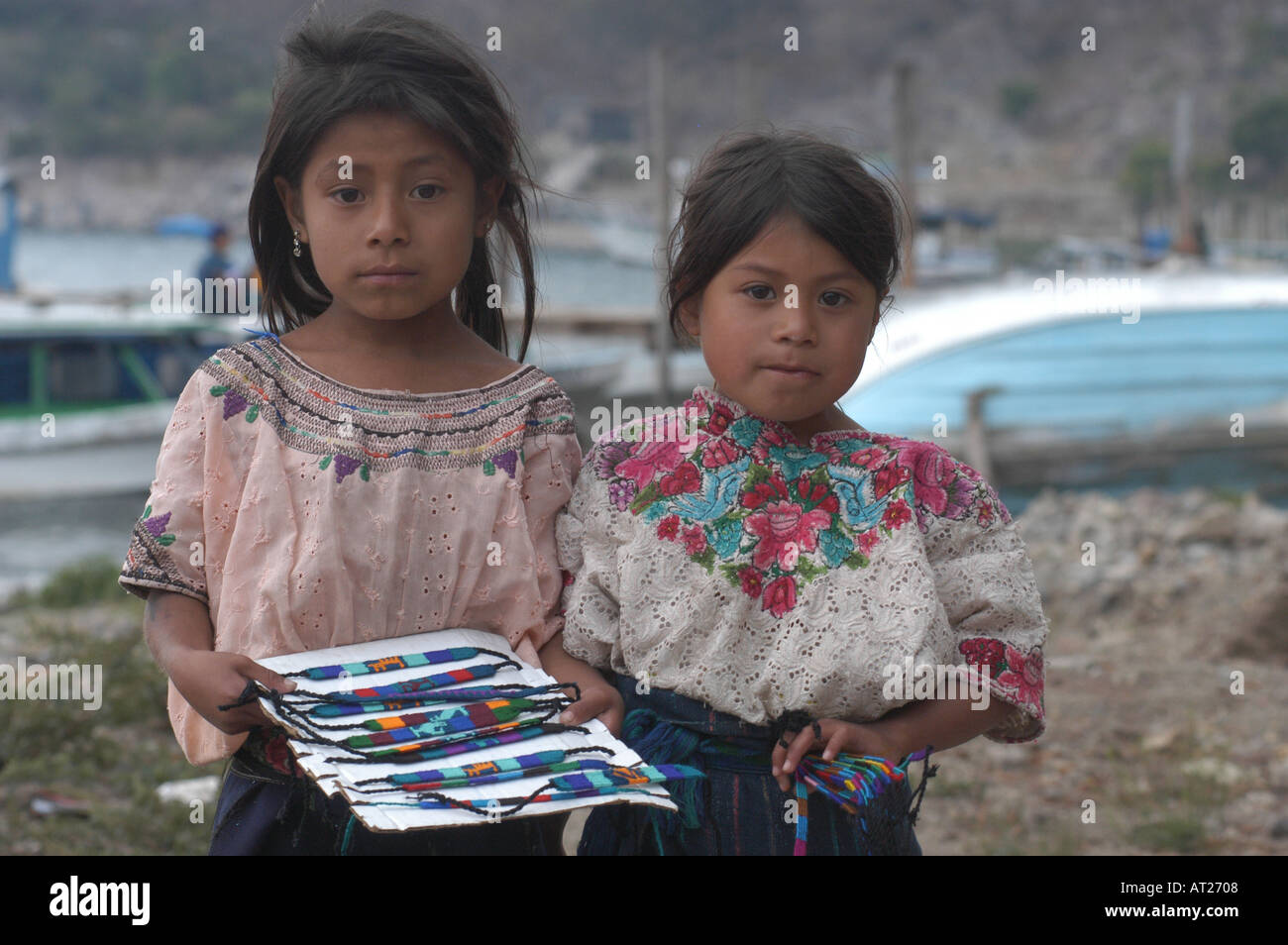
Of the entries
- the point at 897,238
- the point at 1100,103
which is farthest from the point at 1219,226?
the point at 897,238

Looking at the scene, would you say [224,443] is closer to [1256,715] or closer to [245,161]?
[1256,715]

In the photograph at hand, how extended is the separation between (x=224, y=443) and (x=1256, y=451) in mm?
10740

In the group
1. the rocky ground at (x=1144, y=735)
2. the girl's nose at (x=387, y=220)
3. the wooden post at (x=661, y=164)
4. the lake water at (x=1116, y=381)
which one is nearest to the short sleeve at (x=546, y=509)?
the girl's nose at (x=387, y=220)

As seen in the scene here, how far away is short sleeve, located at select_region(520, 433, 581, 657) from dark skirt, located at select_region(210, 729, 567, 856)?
9.3 inches

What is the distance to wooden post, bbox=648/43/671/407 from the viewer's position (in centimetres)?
1216

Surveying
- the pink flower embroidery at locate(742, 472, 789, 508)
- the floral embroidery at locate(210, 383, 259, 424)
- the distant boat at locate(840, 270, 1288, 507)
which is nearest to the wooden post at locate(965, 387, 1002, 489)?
the distant boat at locate(840, 270, 1288, 507)

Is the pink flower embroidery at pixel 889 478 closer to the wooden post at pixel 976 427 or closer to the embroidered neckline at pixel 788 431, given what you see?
the embroidered neckline at pixel 788 431

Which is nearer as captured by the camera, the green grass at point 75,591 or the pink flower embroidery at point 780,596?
the pink flower embroidery at point 780,596

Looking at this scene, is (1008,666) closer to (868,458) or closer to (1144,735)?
(868,458)

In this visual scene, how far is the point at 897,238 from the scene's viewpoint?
5.98ft

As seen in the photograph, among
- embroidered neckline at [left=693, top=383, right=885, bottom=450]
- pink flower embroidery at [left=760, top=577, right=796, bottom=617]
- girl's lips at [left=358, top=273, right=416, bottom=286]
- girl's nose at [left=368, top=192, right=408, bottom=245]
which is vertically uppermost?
girl's nose at [left=368, top=192, right=408, bottom=245]

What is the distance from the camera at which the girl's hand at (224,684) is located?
1593 millimetres

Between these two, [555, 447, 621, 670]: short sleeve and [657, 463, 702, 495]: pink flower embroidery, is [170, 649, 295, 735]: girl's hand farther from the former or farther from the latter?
[657, 463, 702, 495]: pink flower embroidery

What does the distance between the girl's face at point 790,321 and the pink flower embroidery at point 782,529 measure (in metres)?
0.12
